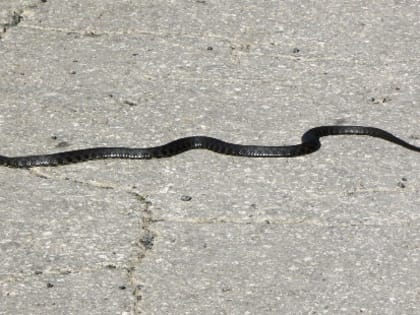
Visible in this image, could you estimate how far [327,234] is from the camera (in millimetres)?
6836

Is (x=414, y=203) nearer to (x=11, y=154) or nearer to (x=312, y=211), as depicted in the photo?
(x=312, y=211)

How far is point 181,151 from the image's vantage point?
315 inches

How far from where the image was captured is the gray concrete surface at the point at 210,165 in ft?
20.4

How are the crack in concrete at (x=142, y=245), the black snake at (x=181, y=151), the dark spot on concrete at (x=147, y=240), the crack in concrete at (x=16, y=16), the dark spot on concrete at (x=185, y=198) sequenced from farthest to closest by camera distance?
the crack in concrete at (x=16, y=16) → the black snake at (x=181, y=151) → the dark spot on concrete at (x=185, y=198) → the dark spot on concrete at (x=147, y=240) → the crack in concrete at (x=142, y=245)

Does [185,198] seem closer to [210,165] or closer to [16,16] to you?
[210,165]

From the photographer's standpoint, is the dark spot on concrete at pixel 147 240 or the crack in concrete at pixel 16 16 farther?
the crack in concrete at pixel 16 16

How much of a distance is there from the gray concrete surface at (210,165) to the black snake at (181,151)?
7 centimetres

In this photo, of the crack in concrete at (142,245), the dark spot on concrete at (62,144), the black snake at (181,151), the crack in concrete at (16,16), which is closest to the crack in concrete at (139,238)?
the crack in concrete at (142,245)

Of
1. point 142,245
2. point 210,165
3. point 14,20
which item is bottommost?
point 142,245

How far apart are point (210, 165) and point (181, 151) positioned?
0.26 meters

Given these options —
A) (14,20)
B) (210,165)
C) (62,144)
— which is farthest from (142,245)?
(14,20)

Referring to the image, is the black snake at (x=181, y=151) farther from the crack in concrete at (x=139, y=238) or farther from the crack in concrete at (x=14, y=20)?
the crack in concrete at (x=14, y=20)

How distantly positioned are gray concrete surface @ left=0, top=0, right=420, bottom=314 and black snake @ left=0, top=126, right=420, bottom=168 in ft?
0.22

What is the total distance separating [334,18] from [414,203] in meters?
3.42
